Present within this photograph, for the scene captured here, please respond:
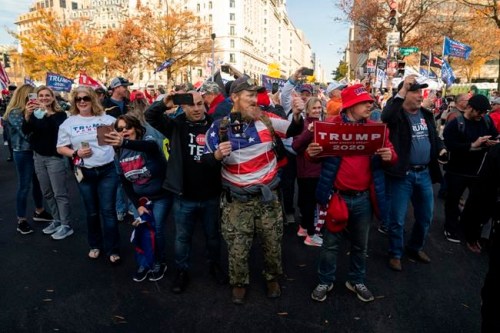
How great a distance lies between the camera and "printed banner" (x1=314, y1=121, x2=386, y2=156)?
10.0 ft

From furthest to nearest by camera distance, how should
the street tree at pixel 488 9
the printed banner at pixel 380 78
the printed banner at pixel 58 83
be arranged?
the street tree at pixel 488 9
the printed banner at pixel 380 78
the printed banner at pixel 58 83

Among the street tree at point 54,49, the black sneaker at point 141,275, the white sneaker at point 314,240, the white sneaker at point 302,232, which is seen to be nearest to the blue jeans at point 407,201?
the white sneaker at point 314,240

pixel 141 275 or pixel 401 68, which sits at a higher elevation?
pixel 401 68

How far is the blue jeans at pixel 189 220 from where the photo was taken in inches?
142

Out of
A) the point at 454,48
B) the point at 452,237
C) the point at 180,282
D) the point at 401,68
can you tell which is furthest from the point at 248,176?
the point at 454,48

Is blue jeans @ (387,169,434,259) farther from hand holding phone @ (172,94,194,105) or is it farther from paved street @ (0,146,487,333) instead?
hand holding phone @ (172,94,194,105)

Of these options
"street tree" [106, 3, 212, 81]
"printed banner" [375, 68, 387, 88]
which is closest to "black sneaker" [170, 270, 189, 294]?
"printed banner" [375, 68, 387, 88]

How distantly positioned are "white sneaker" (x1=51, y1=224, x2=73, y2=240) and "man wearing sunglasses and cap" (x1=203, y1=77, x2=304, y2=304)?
9.93 feet

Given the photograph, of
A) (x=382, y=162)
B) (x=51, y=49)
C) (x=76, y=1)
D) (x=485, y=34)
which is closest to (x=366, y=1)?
(x=485, y=34)

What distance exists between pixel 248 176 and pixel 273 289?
1272 mm

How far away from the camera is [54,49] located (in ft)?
117

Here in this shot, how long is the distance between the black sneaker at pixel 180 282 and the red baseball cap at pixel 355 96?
2.45m

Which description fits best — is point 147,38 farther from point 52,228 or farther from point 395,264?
point 395,264

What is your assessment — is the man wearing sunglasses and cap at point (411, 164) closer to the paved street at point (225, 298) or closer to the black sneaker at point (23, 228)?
the paved street at point (225, 298)
